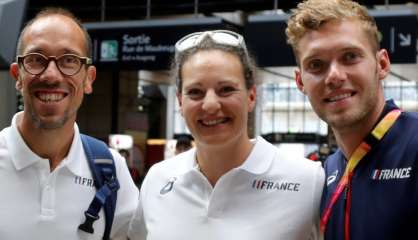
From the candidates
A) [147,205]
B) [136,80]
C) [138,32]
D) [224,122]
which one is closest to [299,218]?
[224,122]

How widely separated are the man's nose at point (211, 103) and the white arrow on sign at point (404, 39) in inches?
195

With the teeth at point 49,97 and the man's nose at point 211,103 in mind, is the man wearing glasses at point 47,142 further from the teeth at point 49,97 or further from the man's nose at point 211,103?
the man's nose at point 211,103

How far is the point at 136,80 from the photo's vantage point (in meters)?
18.0

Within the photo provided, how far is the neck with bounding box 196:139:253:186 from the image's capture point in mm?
2676

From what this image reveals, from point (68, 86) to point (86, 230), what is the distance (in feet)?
2.08

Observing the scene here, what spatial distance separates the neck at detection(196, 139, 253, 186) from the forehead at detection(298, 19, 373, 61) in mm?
506

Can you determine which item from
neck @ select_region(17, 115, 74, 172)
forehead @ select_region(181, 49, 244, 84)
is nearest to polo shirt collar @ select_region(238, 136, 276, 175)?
forehead @ select_region(181, 49, 244, 84)

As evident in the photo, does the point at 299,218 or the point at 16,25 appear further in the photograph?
the point at 16,25

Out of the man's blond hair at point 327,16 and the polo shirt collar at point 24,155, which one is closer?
the man's blond hair at point 327,16

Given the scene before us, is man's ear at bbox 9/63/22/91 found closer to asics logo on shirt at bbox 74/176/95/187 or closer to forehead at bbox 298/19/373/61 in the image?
asics logo on shirt at bbox 74/176/95/187

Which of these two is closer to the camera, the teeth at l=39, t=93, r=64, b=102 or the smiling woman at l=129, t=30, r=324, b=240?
the smiling woman at l=129, t=30, r=324, b=240

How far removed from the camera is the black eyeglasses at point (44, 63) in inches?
105

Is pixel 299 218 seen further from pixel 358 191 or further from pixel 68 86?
pixel 68 86

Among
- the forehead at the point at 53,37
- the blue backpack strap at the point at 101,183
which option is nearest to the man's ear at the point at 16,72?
the forehead at the point at 53,37
